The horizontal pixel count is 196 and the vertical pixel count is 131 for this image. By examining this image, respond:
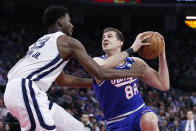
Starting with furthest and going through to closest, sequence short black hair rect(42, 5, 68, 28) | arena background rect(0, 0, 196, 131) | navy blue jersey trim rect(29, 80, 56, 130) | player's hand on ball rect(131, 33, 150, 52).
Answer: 1. arena background rect(0, 0, 196, 131)
2. player's hand on ball rect(131, 33, 150, 52)
3. short black hair rect(42, 5, 68, 28)
4. navy blue jersey trim rect(29, 80, 56, 130)

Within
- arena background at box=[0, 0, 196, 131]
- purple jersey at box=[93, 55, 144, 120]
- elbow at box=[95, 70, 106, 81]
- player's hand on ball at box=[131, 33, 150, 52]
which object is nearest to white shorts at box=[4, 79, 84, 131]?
elbow at box=[95, 70, 106, 81]

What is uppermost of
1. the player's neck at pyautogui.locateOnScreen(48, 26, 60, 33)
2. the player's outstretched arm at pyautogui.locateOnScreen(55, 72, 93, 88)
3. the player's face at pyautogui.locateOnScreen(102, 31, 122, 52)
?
the player's neck at pyautogui.locateOnScreen(48, 26, 60, 33)

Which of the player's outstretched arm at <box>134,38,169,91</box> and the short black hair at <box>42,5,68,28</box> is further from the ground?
the short black hair at <box>42,5,68,28</box>

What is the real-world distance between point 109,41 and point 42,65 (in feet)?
4.97

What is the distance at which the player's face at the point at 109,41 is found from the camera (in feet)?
17.4

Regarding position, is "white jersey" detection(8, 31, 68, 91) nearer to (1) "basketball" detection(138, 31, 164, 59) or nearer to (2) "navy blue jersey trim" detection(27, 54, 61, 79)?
(2) "navy blue jersey trim" detection(27, 54, 61, 79)

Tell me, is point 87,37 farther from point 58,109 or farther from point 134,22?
point 58,109

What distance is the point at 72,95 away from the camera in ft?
42.5

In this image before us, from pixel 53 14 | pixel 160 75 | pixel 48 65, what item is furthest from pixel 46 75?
pixel 160 75

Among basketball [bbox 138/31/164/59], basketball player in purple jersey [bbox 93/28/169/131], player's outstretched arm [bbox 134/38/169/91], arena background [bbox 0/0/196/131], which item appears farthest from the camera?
arena background [bbox 0/0/196/131]

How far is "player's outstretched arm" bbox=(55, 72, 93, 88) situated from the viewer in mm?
4973

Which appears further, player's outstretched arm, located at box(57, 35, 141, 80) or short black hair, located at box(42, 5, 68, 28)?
short black hair, located at box(42, 5, 68, 28)

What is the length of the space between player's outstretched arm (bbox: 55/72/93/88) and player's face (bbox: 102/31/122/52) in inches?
20.8

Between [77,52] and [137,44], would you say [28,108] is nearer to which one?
[77,52]
